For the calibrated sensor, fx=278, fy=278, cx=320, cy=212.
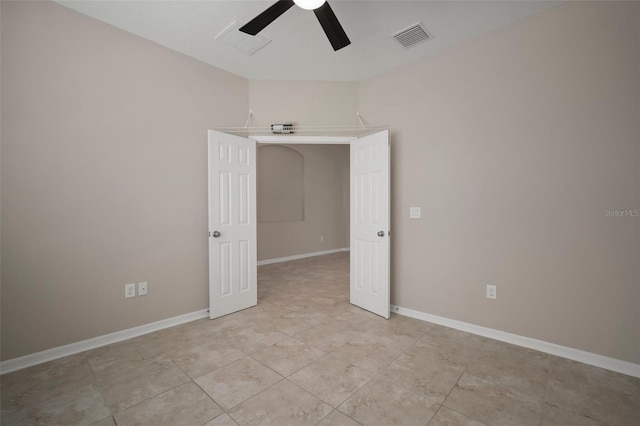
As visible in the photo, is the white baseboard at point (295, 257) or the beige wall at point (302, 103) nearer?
the beige wall at point (302, 103)

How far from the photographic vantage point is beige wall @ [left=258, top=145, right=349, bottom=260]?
614 cm

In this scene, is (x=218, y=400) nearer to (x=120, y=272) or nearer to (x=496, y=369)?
(x=120, y=272)

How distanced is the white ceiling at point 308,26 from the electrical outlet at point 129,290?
2424 mm

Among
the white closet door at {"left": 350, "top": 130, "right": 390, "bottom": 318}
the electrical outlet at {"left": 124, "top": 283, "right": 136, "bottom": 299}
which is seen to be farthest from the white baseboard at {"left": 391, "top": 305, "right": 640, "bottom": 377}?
the electrical outlet at {"left": 124, "top": 283, "right": 136, "bottom": 299}

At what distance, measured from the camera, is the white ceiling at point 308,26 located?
228 centimetres

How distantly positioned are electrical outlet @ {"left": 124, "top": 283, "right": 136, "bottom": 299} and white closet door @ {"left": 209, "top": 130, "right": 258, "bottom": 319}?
71cm

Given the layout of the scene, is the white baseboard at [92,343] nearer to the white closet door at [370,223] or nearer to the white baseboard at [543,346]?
the white closet door at [370,223]

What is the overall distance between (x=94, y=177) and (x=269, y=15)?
2045mm

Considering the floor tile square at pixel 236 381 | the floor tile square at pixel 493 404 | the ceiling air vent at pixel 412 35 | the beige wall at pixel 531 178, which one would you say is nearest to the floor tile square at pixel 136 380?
the floor tile square at pixel 236 381

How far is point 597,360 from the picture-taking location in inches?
85.3

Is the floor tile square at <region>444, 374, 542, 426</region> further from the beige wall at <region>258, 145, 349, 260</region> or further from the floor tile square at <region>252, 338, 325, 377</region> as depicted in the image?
the beige wall at <region>258, 145, 349, 260</region>

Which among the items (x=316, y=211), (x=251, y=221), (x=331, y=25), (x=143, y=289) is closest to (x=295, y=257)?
(x=316, y=211)

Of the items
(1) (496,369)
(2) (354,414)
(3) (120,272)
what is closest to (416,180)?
(1) (496,369)

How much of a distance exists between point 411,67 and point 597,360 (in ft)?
10.4
